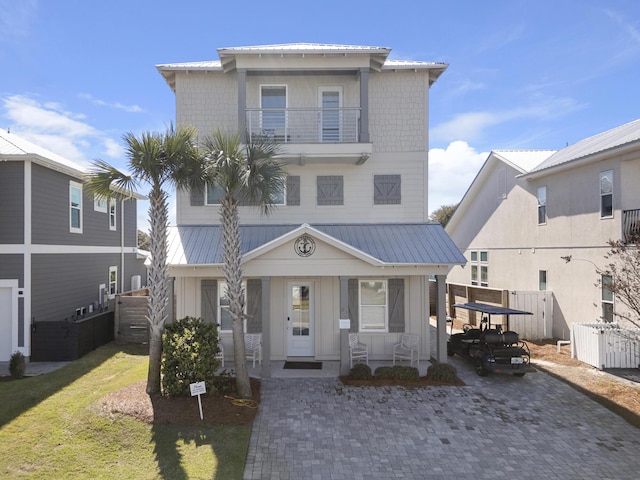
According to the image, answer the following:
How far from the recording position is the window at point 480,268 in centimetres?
2105

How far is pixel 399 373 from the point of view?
34.9 feet

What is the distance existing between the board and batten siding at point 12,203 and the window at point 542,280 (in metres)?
21.2

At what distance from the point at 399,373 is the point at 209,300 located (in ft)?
21.9

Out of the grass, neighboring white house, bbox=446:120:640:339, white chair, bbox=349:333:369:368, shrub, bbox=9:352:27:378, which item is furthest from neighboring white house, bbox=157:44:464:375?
neighboring white house, bbox=446:120:640:339

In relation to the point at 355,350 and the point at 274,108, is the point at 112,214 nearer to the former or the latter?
the point at 274,108

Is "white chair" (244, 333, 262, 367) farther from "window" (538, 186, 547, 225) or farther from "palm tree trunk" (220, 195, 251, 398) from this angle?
"window" (538, 186, 547, 225)

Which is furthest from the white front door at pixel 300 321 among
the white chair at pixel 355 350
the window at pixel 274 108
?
the window at pixel 274 108

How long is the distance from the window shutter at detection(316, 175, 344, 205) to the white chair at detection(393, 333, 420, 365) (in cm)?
528

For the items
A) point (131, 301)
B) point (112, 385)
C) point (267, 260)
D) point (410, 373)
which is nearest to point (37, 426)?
point (112, 385)

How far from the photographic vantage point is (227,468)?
6332mm

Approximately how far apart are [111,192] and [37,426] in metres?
5.48

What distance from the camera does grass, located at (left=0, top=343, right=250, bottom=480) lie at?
20.7 feet

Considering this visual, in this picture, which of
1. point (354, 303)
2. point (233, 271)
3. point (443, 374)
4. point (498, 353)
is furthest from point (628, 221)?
point (233, 271)

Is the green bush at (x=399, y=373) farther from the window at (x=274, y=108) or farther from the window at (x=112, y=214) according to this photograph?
the window at (x=112, y=214)
